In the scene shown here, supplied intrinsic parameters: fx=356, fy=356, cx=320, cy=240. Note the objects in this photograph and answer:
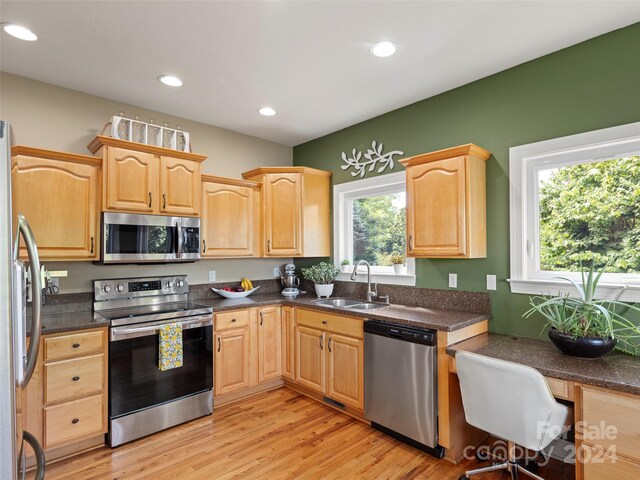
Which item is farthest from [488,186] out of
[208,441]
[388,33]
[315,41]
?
[208,441]

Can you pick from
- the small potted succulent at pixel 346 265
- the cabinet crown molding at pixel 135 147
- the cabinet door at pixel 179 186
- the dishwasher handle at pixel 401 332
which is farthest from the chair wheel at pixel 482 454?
the cabinet crown molding at pixel 135 147

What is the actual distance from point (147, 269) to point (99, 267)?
0.39 m

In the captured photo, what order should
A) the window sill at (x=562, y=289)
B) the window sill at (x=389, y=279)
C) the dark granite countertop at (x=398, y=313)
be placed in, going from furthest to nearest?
the window sill at (x=389, y=279) < the dark granite countertop at (x=398, y=313) < the window sill at (x=562, y=289)

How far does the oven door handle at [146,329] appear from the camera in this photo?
2.56m

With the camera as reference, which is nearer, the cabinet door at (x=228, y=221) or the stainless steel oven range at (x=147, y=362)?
the stainless steel oven range at (x=147, y=362)

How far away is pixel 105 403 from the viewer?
2527mm

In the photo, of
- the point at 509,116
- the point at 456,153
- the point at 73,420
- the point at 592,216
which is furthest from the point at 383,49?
the point at 73,420

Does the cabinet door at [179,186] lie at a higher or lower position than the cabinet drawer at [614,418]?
higher

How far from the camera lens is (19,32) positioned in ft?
7.25

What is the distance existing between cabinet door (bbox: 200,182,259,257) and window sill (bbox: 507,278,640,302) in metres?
2.47

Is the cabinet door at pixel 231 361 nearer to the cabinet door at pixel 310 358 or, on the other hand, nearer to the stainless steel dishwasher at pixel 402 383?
the cabinet door at pixel 310 358

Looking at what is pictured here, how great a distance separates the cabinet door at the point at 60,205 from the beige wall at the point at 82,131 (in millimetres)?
88

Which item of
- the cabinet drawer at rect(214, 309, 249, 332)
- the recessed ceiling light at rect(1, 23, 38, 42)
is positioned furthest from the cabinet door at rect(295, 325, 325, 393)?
the recessed ceiling light at rect(1, 23, 38, 42)

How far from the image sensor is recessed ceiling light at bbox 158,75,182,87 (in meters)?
2.77
